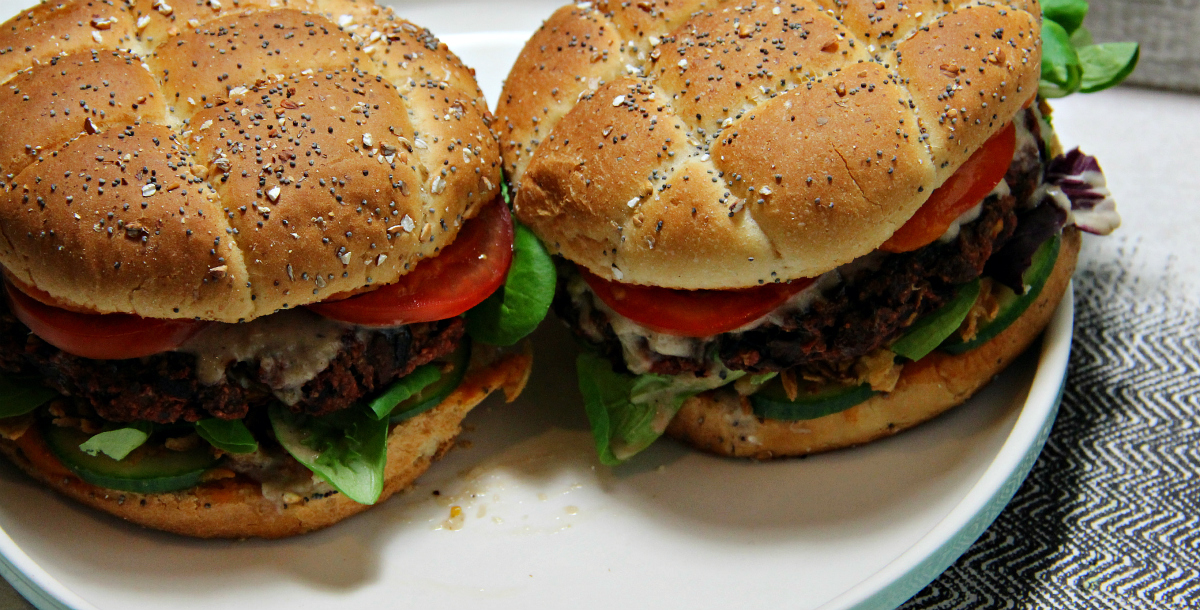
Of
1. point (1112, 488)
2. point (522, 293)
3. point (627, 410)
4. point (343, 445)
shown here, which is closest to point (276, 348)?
point (343, 445)

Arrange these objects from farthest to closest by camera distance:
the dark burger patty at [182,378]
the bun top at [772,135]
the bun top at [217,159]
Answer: the dark burger patty at [182,378], the bun top at [772,135], the bun top at [217,159]

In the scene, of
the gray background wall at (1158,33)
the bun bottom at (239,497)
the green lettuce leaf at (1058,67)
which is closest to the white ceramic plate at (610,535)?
the bun bottom at (239,497)

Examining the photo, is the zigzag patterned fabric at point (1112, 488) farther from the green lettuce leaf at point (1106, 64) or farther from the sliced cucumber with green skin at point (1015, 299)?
the green lettuce leaf at point (1106, 64)

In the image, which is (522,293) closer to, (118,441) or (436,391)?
(436,391)

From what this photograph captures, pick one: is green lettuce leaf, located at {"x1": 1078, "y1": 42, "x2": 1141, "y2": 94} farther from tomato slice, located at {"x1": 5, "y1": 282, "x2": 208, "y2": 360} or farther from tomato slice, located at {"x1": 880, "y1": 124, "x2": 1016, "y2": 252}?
tomato slice, located at {"x1": 5, "y1": 282, "x2": 208, "y2": 360}

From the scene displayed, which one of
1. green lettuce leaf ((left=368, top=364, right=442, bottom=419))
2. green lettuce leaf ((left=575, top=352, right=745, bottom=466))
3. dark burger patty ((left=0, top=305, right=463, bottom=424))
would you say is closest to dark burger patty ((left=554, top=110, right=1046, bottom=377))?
green lettuce leaf ((left=575, top=352, right=745, bottom=466))

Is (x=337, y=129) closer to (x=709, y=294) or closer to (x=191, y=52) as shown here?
(x=191, y=52)

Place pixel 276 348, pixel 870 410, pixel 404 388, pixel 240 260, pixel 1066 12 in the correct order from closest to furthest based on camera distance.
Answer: pixel 240 260 → pixel 276 348 → pixel 404 388 → pixel 870 410 → pixel 1066 12

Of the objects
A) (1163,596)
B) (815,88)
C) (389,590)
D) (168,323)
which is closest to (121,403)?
(168,323)

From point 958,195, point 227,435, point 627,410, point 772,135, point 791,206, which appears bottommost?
point 627,410
